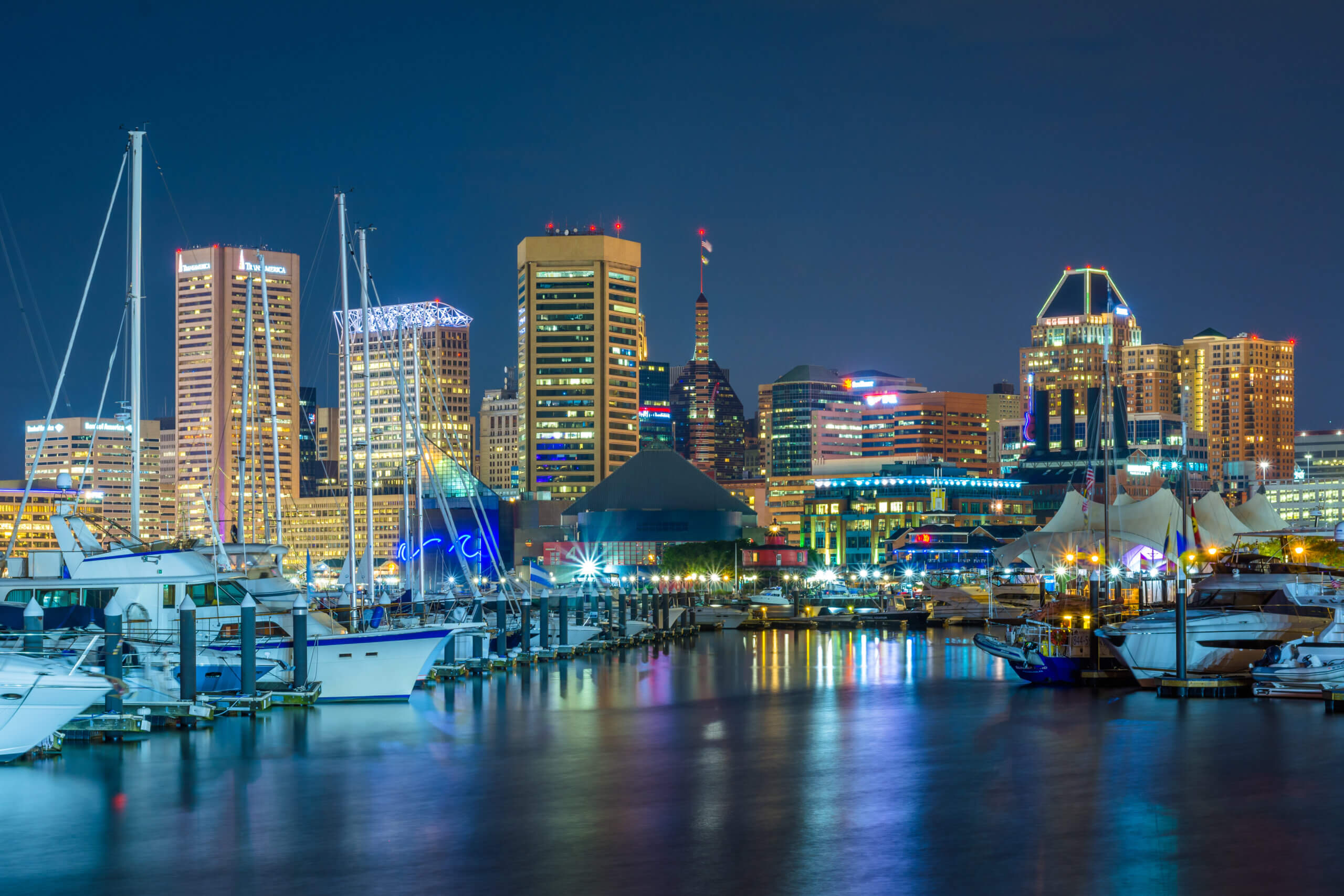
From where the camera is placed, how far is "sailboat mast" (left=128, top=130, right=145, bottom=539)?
50750mm

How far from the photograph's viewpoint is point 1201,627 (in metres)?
55.8

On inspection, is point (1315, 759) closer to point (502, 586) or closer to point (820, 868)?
point (820, 868)

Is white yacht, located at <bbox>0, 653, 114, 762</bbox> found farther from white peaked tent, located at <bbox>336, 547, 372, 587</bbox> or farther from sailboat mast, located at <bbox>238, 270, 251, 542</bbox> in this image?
white peaked tent, located at <bbox>336, 547, 372, 587</bbox>

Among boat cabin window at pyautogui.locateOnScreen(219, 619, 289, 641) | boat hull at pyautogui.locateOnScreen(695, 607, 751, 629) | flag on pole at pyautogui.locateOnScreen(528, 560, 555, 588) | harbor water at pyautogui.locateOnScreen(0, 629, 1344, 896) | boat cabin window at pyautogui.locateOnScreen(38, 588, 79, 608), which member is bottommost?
boat hull at pyautogui.locateOnScreen(695, 607, 751, 629)

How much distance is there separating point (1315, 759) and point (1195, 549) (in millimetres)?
57362

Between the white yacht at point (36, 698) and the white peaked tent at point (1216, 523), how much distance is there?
98.5 metres

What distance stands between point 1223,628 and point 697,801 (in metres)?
28.1

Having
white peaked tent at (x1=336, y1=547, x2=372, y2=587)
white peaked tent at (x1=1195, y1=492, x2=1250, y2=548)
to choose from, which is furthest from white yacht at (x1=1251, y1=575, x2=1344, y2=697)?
white peaked tent at (x1=1195, y1=492, x2=1250, y2=548)

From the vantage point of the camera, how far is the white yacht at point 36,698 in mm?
35969

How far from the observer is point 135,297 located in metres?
53.0

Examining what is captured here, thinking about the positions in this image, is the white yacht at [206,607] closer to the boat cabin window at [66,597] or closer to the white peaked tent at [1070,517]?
the boat cabin window at [66,597]

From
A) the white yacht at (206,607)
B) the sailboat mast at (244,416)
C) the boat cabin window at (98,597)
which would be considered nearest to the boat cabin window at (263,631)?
the white yacht at (206,607)

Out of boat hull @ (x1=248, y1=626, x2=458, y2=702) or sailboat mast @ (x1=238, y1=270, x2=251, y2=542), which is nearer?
boat hull @ (x1=248, y1=626, x2=458, y2=702)

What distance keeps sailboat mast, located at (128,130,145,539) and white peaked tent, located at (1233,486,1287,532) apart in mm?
93785
